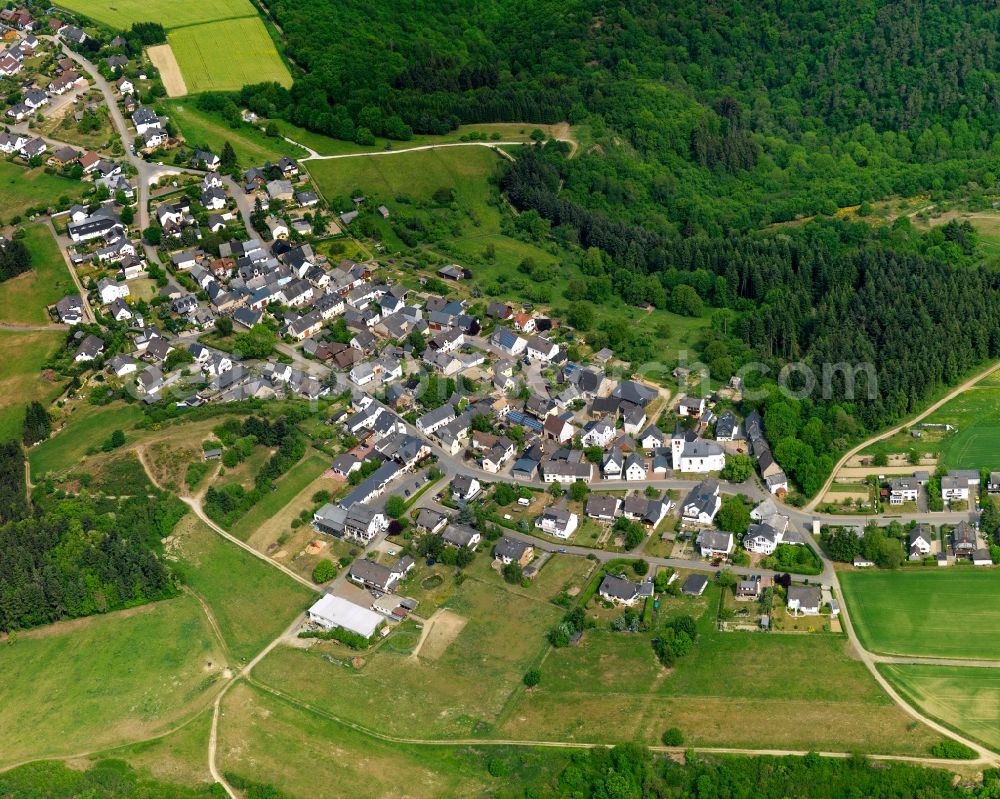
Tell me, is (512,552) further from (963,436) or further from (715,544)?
(963,436)

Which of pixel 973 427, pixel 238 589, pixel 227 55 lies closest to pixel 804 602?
pixel 973 427

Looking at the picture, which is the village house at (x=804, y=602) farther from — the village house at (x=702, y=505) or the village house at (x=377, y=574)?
the village house at (x=377, y=574)

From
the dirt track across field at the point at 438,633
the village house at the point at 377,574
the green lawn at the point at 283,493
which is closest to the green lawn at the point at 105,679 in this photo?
the green lawn at the point at 283,493

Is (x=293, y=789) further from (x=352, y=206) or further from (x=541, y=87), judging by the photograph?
(x=541, y=87)

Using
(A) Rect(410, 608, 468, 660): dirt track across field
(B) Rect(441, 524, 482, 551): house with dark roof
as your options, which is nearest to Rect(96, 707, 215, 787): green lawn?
(A) Rect(410, 608, 468, 660): dirt track across field

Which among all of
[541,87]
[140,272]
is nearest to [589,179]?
[541,87]

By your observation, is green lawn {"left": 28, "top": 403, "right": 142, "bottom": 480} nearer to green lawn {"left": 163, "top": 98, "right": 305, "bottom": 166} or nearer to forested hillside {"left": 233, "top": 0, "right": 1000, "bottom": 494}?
forested hillside {"left": 233, "top": 0, "right": 1000, "bottom": 494}
